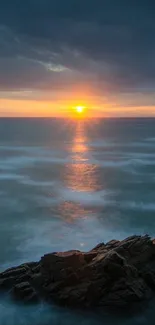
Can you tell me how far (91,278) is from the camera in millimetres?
29703

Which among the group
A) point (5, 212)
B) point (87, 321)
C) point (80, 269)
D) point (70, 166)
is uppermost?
point (70, 166)

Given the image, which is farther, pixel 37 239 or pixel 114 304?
pixel 37 239

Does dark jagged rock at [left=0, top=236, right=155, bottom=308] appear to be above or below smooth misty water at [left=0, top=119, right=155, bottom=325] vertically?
below

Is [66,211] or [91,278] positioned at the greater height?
[66,211]

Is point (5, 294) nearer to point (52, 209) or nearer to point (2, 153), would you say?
point (52, 209)

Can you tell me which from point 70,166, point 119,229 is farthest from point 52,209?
point 70,166

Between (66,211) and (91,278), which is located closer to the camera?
(91,278)

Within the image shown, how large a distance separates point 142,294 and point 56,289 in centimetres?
591

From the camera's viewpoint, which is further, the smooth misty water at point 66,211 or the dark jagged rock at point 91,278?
Answer: the dark jagged rock at point 91,278

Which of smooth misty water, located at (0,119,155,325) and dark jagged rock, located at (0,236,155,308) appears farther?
dark jagged rock, located at (0,236,155,308)

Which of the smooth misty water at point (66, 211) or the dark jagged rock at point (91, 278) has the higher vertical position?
the smooth misty water at point (66, 211)

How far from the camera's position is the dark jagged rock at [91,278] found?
→ 93.8 ft

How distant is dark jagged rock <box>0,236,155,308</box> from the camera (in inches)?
1126

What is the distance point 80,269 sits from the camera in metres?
30.3
